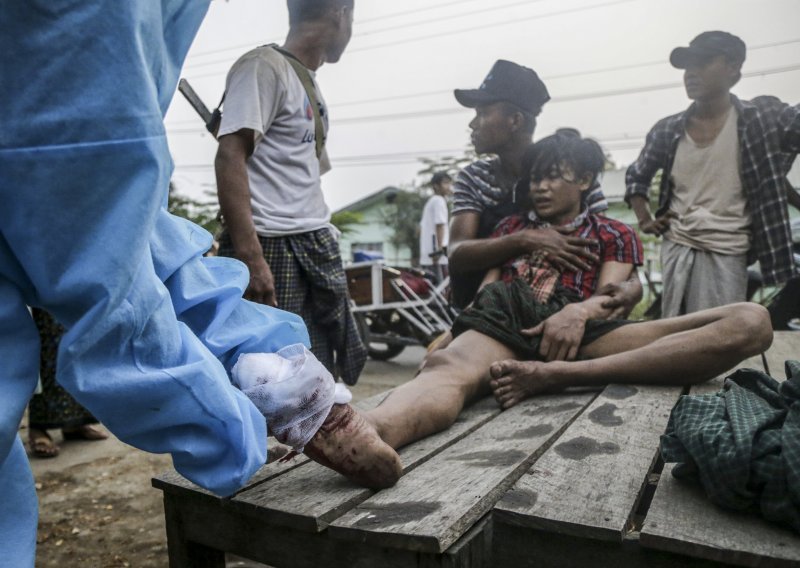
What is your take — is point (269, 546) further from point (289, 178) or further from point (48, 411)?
point (48, 411)

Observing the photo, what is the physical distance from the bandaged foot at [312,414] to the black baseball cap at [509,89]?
83.9 inches

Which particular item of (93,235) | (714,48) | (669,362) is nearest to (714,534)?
(93,235)

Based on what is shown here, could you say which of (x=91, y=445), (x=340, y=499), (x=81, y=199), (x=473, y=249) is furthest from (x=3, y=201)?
(x=91, y=445)

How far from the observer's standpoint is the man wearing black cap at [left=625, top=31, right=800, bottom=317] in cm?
319

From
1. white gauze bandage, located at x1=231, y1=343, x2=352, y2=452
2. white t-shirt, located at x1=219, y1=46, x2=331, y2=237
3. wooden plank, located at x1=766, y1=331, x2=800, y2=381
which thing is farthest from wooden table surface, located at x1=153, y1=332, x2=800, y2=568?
wooden plank, located at x1=766, y1=331, x2=800, y2=381

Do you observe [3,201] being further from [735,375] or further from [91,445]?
[91,445]

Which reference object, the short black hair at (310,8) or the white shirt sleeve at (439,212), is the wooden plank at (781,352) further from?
the white shirt sleeve at (439,212)

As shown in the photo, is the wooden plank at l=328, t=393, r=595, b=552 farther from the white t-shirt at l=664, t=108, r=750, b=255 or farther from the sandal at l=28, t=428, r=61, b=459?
the sandal at l=28, t=428, r=61, b=459

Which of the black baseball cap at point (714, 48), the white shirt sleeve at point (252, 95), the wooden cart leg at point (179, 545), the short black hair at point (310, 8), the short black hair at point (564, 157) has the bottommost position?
the wooden cart leg at point (179, 545)

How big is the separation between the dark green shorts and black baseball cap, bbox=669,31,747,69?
1672 mm

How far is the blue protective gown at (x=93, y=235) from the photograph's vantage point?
30.5 inches

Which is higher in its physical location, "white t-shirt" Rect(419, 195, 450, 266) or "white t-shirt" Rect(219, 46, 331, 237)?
"white t-shirt" Rect(219, 46, 331, 237)

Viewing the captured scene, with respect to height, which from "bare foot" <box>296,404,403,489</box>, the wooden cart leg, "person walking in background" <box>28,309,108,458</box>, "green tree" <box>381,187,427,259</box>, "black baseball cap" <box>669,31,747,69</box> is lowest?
"green tree" <box>381,187,427,259</box>

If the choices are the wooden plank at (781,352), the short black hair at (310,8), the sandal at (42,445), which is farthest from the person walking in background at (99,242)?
the sandal at (42,445)
